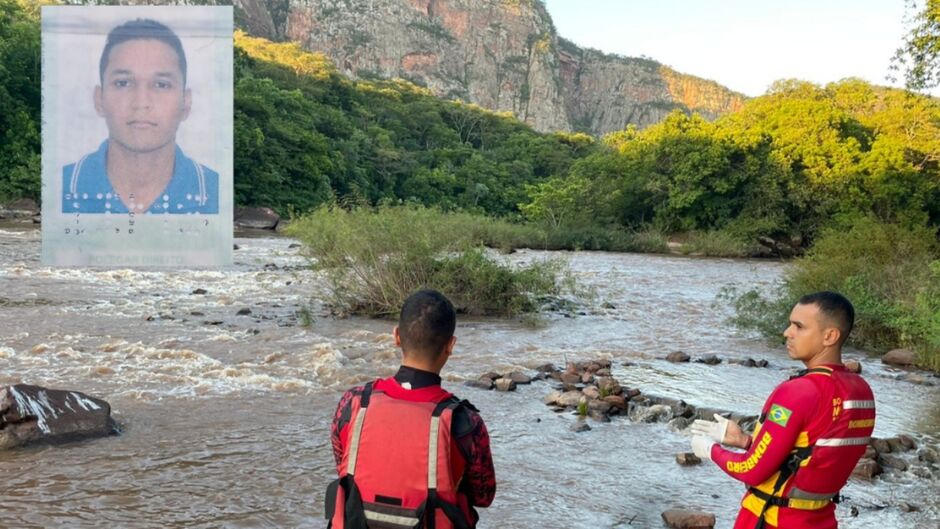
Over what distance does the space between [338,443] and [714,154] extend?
3843 centimetres

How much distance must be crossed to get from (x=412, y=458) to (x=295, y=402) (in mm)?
6070

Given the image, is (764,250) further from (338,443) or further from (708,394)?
(338,443)

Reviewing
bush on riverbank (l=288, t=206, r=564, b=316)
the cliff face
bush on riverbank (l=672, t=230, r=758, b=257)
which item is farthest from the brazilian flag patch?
the cliff face

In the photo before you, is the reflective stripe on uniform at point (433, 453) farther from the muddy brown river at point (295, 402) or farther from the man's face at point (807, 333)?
the muddy brown river at point (295, 402)

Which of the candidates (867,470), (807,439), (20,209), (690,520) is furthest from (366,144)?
(807,439)

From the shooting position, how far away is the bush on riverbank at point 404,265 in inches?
547

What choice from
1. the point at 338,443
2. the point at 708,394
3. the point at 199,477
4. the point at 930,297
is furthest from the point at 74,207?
the point at 930,297

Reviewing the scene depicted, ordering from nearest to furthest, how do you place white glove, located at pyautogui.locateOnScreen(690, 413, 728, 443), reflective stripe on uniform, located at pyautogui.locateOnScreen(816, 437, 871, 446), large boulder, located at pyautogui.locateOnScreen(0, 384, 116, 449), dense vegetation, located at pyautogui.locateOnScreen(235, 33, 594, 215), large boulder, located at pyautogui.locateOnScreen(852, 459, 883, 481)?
1. reflective stripe on uniform, located at pyautogui.locateOnScreen(816, 437, 871, 446)
2. white glove, located at pyautogui.locateOnScreen(690, 413, 728, 443)
3. large boulder, located at pyautogui.locateOnScreen(852, 459, 883, 481)
4. large boulder, located at pyautogui.locateOnScreen(0, 384, 116, 449)
5. dense vegetation, located at pyautogui.locateOnScreen(235, 33, 594, 215)

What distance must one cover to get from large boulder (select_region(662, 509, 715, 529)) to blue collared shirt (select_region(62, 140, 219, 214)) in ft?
11.5

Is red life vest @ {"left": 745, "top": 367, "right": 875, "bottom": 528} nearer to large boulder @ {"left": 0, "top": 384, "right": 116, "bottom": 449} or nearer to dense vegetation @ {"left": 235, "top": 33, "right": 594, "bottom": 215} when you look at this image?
large boulder @ {"left": 0, "top": 384, "right": 116, "bottom": 449}

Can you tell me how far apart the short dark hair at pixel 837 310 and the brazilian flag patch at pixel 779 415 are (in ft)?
1.18

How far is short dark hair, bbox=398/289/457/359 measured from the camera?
104 inches

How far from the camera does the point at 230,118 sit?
3244 millimetres

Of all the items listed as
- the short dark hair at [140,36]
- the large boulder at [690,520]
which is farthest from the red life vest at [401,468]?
the large boulder at [690,520]
